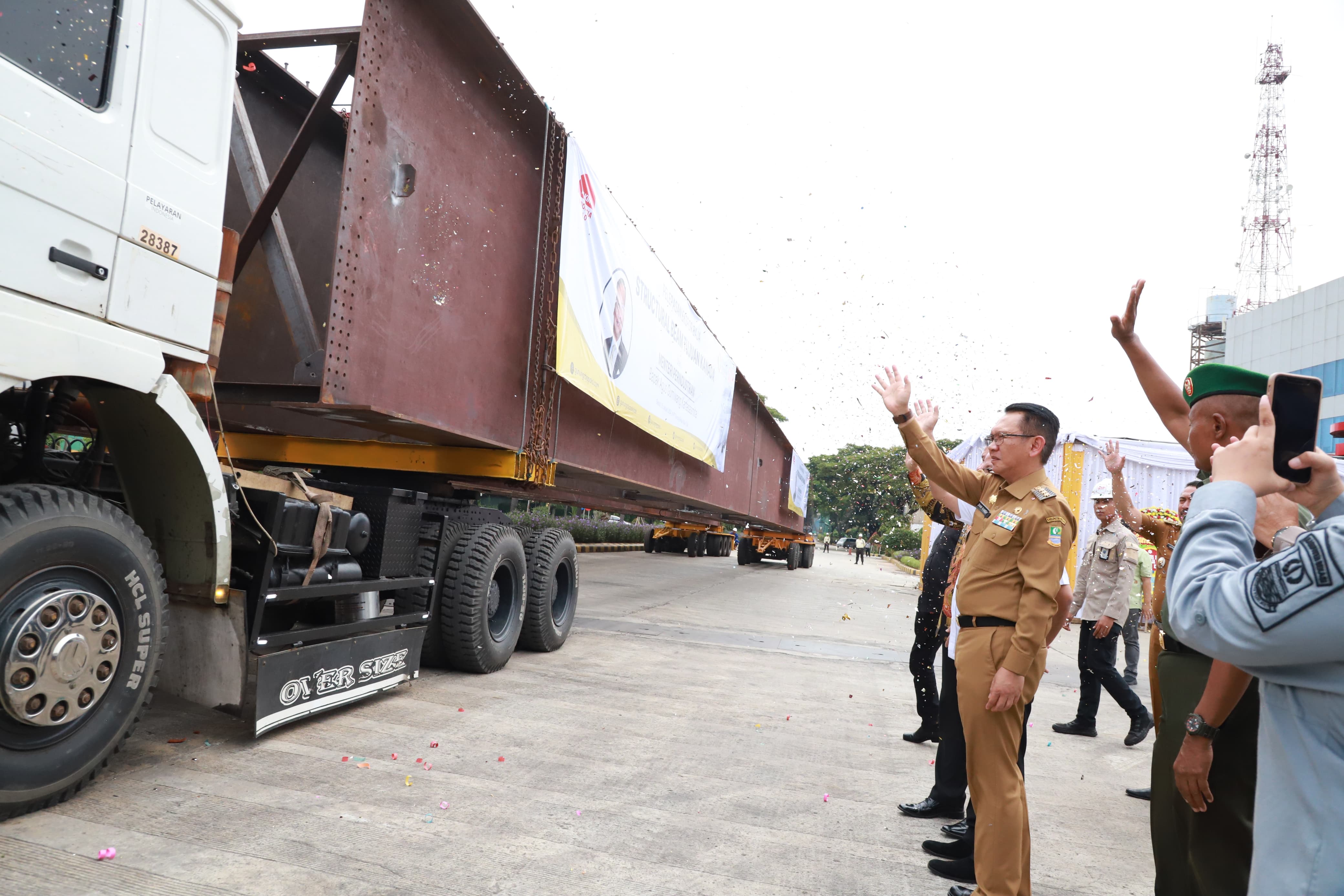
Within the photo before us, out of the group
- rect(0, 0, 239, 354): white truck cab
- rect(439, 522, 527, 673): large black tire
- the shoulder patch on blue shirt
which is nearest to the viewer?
the shoulder patch on blue shirt

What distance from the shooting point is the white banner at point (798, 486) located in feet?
73.6

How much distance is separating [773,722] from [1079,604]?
2.80 m

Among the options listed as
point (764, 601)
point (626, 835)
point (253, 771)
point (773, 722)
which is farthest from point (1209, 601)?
point (764, 601)

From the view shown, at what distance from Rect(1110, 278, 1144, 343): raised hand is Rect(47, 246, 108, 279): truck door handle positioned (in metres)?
3.53

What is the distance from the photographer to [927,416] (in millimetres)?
3301

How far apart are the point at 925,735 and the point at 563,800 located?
2652 millimetres

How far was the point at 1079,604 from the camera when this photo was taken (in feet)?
20.6

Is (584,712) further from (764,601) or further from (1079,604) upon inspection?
(764,601)

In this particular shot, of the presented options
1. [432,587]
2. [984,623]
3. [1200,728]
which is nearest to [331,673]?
[432,587]

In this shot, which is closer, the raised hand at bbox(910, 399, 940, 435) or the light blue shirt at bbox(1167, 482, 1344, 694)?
the light blue shirt at bbox(1167, 482, 1344, 694)

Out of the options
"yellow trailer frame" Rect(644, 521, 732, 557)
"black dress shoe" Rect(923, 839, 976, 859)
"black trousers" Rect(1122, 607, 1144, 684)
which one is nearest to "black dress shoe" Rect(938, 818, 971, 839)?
"black dress shoe" Rect(923, 839, 976, 859)

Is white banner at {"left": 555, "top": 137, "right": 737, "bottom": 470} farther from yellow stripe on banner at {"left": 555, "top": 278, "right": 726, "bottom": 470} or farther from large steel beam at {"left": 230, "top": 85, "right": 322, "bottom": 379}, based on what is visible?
large steel beam at {"left": 230, "top": 85, "right": 322, "bottom": 379}

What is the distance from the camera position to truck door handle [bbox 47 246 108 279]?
263 cm

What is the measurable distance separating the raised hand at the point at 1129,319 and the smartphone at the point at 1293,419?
4.73 feet
